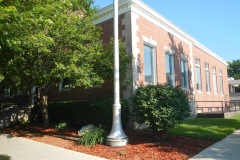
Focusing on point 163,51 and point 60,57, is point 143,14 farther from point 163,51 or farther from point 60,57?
point 60,57

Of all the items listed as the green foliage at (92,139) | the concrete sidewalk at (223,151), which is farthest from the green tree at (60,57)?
the concrete sidewalk at (223,151)

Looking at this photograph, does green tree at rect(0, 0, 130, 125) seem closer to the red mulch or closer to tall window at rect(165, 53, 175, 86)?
the red mulch

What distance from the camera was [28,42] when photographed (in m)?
6.75

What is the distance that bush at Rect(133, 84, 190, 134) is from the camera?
912 centimetres

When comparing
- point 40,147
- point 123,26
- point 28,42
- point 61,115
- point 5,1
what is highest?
point 123,26

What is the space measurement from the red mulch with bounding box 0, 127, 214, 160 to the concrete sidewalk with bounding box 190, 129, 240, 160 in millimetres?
280

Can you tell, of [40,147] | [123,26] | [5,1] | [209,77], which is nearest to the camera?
[5,1]

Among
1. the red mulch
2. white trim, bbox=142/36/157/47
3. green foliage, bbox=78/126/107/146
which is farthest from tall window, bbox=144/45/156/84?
green foliage, bbox=78/126/107/146

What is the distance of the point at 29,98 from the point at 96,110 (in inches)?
257

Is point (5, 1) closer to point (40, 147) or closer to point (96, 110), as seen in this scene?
point (40, 147)

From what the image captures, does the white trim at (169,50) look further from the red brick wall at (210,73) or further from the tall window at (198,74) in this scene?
the tall window at (198,74)

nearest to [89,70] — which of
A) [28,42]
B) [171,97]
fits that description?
[171,97]

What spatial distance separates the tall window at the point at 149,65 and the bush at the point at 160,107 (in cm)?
438

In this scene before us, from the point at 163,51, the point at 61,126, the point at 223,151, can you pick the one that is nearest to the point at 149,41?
the point at 163,51
